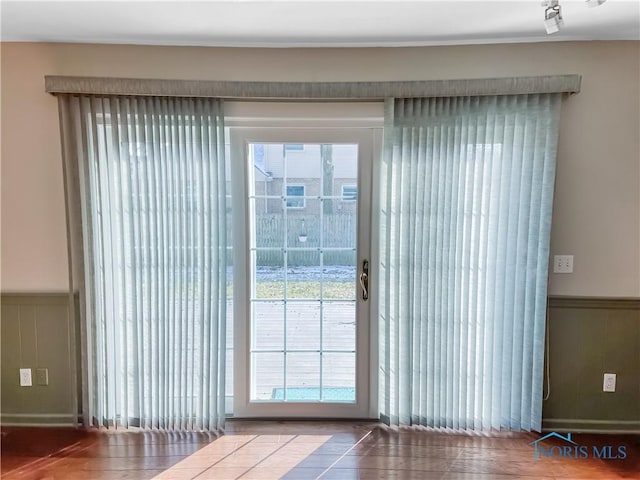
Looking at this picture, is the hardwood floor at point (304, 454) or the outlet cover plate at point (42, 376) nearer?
the hardwood floor at point (304, 454)

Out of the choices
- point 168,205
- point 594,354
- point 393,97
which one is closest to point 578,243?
point 594,354

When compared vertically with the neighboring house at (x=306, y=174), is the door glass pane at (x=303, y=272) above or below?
below

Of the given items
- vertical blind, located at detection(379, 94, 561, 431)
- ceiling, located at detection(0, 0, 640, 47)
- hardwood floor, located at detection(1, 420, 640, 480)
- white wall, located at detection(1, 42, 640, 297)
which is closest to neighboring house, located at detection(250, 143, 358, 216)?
vertical blind, located at detection(379, 94, 561, 431)

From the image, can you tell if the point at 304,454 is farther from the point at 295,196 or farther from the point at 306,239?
the point at 295,196

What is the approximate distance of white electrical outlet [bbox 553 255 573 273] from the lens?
2340 millimetres

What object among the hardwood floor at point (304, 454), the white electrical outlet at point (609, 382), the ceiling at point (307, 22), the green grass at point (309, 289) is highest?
the ceiling at point (307, 22)

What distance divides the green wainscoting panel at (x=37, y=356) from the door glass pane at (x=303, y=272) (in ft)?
3.71

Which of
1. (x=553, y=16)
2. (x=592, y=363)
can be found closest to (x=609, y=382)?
(x=592, y=363)

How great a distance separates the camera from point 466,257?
7.59 ft

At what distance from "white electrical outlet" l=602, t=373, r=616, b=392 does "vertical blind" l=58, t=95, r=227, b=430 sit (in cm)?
230

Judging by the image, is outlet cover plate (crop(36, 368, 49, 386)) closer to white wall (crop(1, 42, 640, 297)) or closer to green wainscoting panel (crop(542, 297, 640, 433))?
white wall (crop(1, 42, 640, 297))

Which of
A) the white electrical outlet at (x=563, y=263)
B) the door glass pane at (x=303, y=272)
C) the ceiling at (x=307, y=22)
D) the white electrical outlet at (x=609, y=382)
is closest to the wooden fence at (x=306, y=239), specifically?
the door glass pane at (x=303, y=272)

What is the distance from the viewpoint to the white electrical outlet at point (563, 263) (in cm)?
234

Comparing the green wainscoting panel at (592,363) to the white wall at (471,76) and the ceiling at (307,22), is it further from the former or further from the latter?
the ceiling at (307,22)
